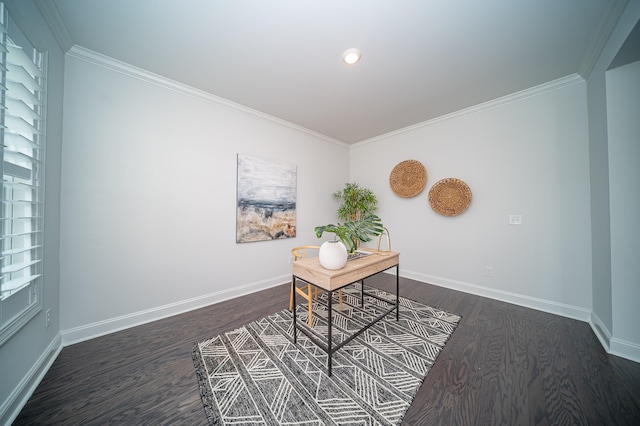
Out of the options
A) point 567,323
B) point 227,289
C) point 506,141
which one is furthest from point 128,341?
point 506,141

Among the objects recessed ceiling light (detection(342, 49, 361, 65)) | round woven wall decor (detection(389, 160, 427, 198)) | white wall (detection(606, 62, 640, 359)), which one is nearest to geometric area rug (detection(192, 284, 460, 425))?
white wall (detection(606, 62, 640, 359))

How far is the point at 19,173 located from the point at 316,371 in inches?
96.1

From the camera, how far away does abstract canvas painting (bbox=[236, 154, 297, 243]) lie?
284 centimetres

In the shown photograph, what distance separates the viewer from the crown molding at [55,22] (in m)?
1.42

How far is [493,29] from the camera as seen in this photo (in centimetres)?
163

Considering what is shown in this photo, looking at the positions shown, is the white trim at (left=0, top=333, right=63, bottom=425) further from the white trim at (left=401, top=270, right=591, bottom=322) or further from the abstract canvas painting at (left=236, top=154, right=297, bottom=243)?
the white trim at (left=401, top=270, right=591, bottom=322)

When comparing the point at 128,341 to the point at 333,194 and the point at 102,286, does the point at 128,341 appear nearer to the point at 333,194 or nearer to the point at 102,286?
the point at 102,286

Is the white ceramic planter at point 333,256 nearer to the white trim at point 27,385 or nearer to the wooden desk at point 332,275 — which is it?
the wooden desk at point 332,275

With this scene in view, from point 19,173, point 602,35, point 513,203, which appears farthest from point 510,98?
point 19,173

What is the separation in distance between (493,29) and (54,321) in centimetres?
437

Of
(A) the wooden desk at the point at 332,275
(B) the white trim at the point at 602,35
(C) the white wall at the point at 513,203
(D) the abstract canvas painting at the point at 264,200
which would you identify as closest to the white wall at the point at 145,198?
(D) the abstract canvas painting at the point at 264,200

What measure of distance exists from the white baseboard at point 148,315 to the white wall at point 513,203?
9.20 ft

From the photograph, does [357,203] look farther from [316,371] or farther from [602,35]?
[602,35]

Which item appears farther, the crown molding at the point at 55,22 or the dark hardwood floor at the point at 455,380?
the crown molding at the point at 55,22
